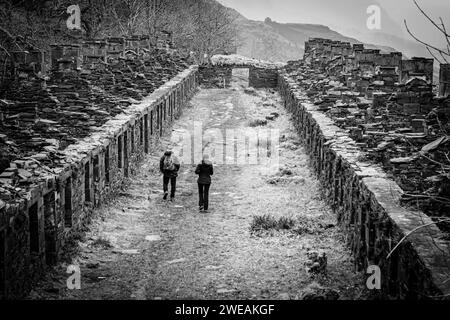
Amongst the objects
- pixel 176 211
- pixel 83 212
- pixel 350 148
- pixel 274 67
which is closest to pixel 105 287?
pixel 83 212

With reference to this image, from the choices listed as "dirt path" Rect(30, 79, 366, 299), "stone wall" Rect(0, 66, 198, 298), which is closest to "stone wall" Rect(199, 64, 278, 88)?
"stone wall" Rect(0, 66, 198, 298)

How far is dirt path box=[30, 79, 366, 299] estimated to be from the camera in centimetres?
991

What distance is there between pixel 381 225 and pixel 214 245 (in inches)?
161

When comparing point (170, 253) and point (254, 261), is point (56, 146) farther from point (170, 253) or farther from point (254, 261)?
point (254, 261)

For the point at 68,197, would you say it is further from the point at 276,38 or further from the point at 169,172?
the point at 276,38

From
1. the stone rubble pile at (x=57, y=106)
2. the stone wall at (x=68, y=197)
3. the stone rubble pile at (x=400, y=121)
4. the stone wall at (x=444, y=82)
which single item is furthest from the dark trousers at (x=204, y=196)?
the stone wall at (x=444, y=82)

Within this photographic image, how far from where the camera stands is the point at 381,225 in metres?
9.26

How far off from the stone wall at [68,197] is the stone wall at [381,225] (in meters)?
4.98

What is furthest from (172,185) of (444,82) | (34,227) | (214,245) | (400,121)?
(444,82)

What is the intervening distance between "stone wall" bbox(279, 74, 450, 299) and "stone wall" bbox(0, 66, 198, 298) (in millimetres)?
4975

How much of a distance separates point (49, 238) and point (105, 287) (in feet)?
4.20

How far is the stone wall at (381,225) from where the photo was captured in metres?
7.22

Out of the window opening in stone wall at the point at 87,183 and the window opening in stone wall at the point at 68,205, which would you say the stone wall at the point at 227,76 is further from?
the window opening in stone wall at the point at 68,205

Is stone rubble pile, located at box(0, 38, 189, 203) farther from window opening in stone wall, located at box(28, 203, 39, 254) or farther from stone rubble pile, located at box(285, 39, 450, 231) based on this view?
stone rubble pile, located at box(285, 39, 450, 231)
